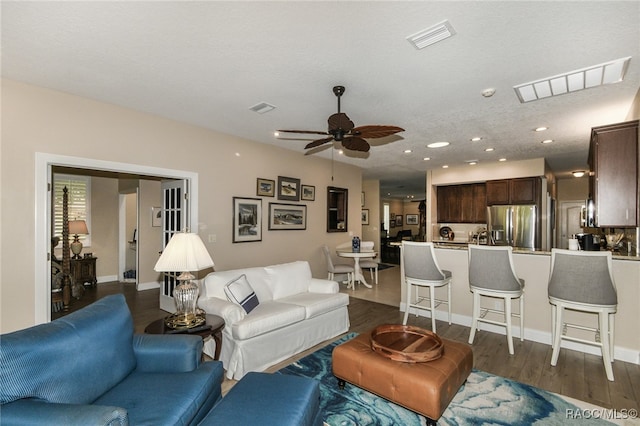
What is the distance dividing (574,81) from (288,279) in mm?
3586

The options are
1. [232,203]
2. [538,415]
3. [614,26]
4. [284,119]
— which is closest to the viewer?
[614,26]

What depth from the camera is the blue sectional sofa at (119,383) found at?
1.30 m

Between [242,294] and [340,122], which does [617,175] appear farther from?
[242,294]

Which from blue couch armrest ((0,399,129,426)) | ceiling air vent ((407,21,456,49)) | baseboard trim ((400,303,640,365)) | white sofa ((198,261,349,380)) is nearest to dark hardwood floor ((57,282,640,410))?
baseboard trim ((400,303,640,365))

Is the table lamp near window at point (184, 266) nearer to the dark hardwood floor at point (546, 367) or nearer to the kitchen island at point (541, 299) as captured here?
the dark hardwood floor at point (546, 367)

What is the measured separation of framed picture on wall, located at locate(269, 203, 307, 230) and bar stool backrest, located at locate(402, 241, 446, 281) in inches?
95.2

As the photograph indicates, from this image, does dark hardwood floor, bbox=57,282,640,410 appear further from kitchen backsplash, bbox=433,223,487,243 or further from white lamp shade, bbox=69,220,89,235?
kitchen backsplash, bbox=433,223,487,243

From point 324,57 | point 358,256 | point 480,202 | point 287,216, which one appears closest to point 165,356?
point 324,57

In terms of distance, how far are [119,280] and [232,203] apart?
14.3ft

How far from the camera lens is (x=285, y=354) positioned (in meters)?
3.07

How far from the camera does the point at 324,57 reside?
241 centimetres

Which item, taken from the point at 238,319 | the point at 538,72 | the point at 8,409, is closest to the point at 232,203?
the point at 238,319

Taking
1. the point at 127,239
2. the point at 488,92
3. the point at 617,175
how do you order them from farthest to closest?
the point at 127,239 < the point at 617,175 < the point at 488,92

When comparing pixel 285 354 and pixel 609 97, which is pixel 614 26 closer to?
pixel 609 97
